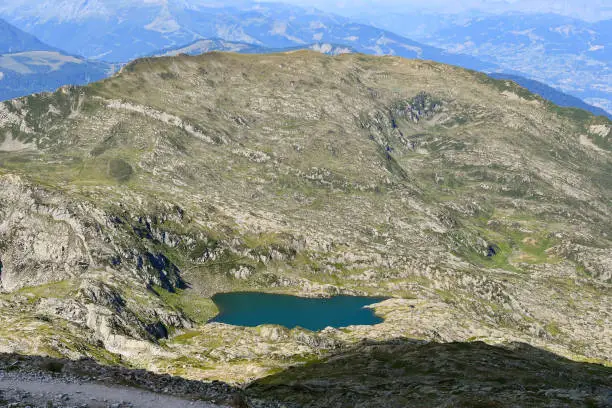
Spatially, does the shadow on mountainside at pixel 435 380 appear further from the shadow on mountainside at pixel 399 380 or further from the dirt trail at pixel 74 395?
the dirt trail at pixel 74 395

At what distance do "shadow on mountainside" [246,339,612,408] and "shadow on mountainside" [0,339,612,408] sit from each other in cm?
20

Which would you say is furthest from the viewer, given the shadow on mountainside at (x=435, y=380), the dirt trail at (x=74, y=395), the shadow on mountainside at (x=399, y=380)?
the shadow on mountainside at (x=435, y=380)

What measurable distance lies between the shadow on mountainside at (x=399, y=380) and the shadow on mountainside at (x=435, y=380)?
0.20 m

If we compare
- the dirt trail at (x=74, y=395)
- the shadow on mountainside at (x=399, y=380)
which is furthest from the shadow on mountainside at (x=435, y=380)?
the dirt trail at (x=74, y=395)

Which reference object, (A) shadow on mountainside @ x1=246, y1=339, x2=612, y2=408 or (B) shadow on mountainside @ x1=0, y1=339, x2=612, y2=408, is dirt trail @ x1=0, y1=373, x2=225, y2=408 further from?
(A) shadow on mountainside @ x1=246, y1=339, x2=612, y2=408

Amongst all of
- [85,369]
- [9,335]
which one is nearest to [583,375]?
[85,369]

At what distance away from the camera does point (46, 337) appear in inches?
5325

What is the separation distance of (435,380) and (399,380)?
8.52m

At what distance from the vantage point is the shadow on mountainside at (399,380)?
60.0 meters

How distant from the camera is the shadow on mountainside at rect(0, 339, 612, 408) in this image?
6003 cm

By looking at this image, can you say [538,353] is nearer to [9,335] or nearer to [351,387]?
[351,387]

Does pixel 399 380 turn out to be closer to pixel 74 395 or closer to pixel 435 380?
pixel 435 380

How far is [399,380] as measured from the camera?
116875 mm

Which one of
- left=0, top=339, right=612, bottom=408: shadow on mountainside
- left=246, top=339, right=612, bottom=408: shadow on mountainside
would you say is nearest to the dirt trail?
left=0, top=339, right=612, bottom=408: shadow on mountainside
